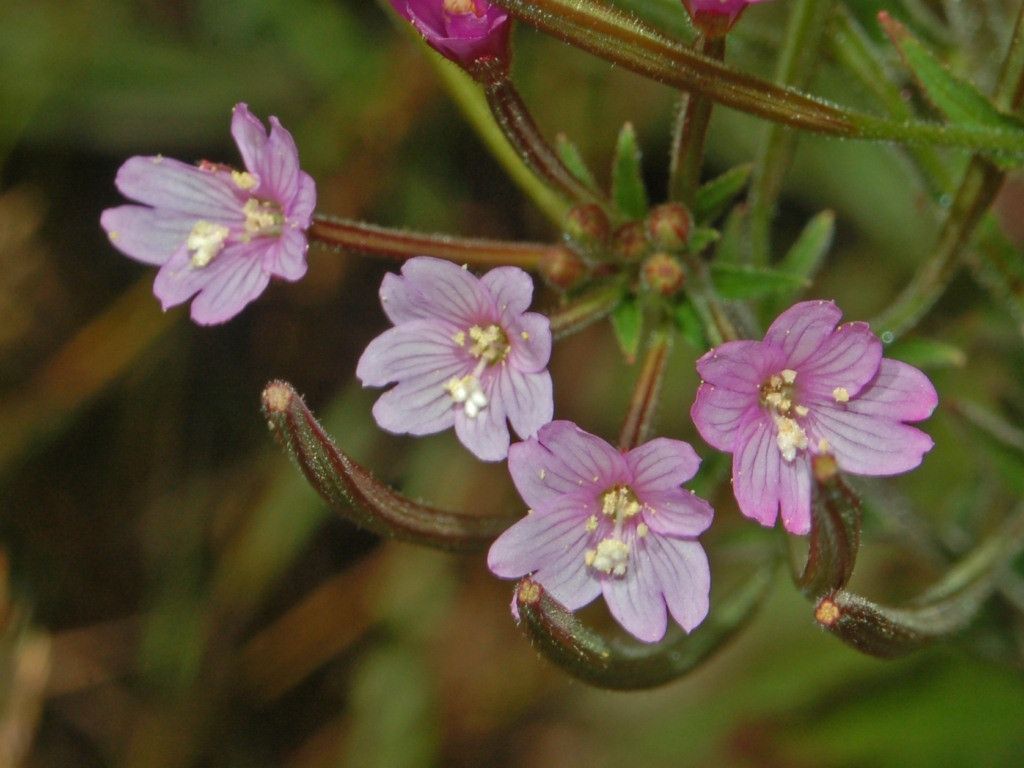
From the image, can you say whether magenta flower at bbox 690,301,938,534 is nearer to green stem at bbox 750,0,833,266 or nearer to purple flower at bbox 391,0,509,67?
green stem at bbox 750,0,833,266

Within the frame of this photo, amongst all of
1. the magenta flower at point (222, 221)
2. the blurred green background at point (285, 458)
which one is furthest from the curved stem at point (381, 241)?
the blurred green background at point (285, 458)

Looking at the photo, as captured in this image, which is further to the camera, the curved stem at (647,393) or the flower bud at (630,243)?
the flower bud at (630,243)

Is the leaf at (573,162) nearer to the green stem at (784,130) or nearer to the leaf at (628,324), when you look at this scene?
the leaf at (628,324)

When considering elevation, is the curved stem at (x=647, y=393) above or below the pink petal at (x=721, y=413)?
below

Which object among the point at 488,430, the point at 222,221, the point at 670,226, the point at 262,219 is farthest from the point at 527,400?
the point at 222,221

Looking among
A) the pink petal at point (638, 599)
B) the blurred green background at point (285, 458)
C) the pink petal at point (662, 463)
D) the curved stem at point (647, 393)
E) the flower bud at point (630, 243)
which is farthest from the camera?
the blurred green background at point (285, 458)

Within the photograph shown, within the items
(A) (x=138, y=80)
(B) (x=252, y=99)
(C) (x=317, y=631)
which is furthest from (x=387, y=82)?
(C) (x=317, y=631)
